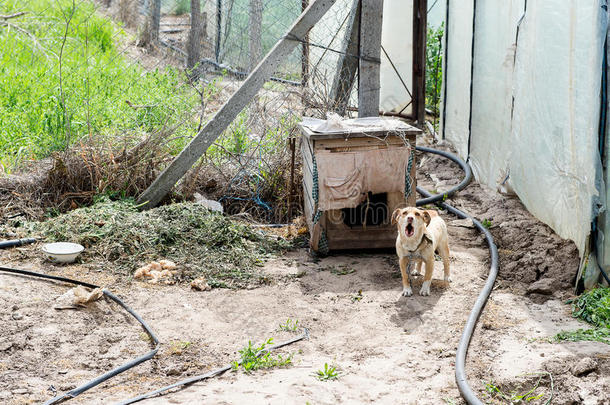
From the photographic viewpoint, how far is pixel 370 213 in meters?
Result: 6.58

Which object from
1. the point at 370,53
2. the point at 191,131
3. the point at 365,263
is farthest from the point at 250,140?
the point at 365,263

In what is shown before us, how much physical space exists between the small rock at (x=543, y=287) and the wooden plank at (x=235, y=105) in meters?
3.00

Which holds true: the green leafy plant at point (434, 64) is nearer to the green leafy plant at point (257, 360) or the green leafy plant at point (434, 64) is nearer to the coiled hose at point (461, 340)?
the coiled hose at point (461, 340)

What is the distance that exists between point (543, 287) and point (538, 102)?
192cm

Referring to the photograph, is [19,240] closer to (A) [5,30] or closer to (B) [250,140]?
(B) [250,140]

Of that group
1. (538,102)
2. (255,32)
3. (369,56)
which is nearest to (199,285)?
(369,56)

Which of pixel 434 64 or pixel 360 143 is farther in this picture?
pixel 434 64

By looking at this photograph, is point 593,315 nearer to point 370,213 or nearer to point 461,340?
Result: point 461,340

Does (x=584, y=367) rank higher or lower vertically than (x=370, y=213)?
lower

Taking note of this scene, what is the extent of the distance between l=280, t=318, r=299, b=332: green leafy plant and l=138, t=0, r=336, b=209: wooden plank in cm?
242

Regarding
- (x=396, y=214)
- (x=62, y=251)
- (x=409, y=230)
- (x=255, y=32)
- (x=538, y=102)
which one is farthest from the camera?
(x=255, y=32)

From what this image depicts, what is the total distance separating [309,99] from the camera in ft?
24.0

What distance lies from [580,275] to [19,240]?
4677 mm

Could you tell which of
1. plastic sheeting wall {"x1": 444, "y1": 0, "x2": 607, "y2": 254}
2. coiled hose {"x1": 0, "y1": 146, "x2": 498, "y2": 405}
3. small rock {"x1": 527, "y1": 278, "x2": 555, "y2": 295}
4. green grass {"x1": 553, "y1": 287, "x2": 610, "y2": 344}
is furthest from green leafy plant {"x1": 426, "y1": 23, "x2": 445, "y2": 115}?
green grass {"x1": 553, "y1": 287, "x2": 610, "y2": 344}
